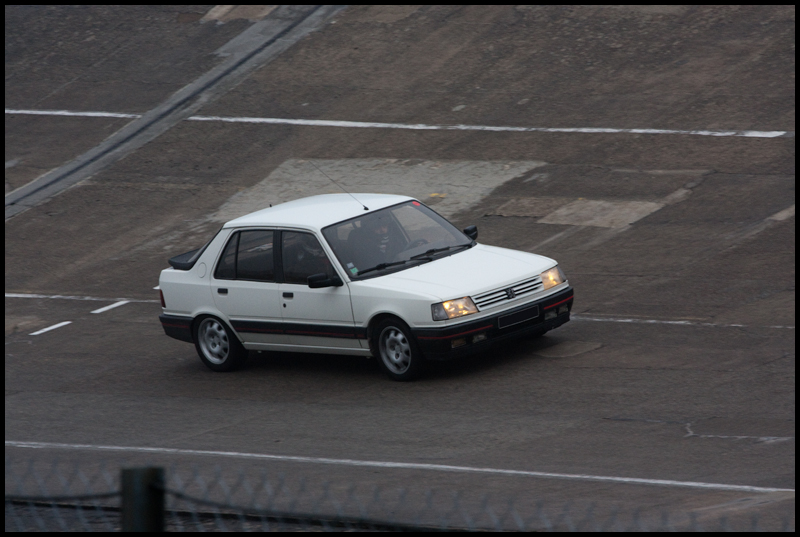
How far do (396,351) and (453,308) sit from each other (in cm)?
73

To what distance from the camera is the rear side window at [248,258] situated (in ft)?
36.1

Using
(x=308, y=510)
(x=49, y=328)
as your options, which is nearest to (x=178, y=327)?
(x=49, y=328)

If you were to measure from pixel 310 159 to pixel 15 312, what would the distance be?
6.79 meters

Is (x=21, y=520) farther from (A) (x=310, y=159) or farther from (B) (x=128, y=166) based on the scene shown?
(B) (x=128, y=166)

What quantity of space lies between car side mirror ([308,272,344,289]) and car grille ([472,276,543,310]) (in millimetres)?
1298

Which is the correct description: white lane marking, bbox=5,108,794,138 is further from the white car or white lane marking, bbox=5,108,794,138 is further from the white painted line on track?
the white painted line on track

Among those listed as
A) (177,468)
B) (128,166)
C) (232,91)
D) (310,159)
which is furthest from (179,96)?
(177,468)

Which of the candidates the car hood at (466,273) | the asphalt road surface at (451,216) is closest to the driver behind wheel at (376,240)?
the car hood at (466,273)

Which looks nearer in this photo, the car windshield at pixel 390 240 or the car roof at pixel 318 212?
the car windshield at pixel 390 240

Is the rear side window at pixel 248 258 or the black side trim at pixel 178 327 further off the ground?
the rear side window at pixel 248 258

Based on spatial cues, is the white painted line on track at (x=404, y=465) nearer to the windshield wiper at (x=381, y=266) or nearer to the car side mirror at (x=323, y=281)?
the car side mirror at (x=323, y=281)

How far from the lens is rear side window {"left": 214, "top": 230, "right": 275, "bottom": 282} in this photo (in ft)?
36.1

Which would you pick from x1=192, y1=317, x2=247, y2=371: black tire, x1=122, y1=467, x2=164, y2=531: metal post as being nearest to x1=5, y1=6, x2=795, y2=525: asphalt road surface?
x1=192, y1=317, x2=247, y2=371: black tire

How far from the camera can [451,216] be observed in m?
16.8
